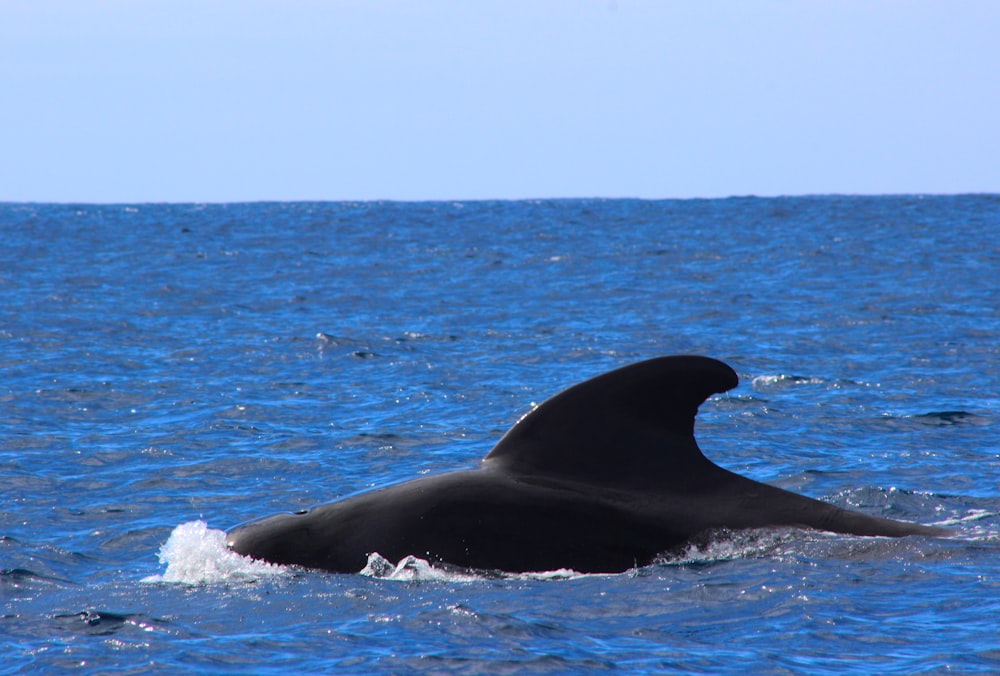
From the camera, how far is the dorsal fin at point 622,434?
8.96 m

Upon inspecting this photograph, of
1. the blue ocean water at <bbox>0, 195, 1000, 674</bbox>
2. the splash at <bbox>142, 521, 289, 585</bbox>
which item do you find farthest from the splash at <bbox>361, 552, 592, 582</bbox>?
the splash at <bbox>142, 521, 289, 585</bbox>

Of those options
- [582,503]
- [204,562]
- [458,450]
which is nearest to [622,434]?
[582,503]

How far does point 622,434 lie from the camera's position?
355 inches

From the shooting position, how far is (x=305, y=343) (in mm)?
24719

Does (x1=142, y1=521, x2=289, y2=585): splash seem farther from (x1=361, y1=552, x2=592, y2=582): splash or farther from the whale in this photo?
(x1=361, y1=552, x2=592, y2=582): splash

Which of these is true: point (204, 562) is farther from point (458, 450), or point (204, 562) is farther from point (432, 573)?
point (458, 450)

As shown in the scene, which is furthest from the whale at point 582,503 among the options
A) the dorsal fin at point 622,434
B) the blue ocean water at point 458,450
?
the blue ocean water at point 458,450

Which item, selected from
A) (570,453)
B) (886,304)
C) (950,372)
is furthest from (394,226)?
(570,453)

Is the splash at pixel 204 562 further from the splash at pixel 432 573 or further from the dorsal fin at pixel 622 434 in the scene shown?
the dorsal fin at pixel 622 434

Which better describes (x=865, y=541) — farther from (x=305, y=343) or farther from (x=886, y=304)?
(x=886, y=304)

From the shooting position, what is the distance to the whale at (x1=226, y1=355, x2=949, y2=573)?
8758mm

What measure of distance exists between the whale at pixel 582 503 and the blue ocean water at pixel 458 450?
0.16 meters

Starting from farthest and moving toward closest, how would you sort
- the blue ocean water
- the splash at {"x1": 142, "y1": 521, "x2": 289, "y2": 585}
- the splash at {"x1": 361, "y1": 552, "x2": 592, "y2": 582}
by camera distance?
the splash at {"x1": 142, "y1": 521, "x2": 289, "y2": 585}
the splash at {"x1": 361, "y1": 552, "x2": 592, "y2": 582}
the blue ocean water

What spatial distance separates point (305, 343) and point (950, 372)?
37.3 ft
